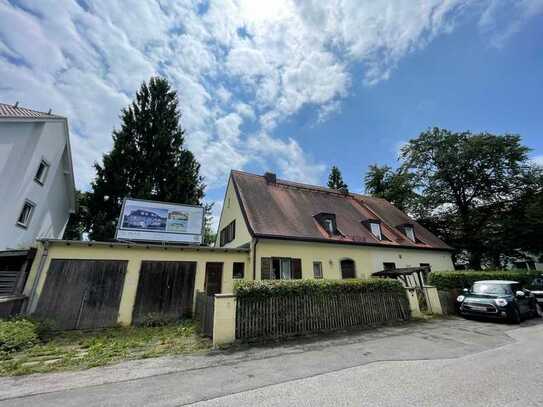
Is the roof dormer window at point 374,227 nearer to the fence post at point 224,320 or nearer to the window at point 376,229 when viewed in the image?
the window at point 376,229

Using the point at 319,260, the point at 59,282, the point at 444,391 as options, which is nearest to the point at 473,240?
the point at 319,260

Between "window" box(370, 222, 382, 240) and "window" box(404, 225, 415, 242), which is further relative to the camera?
"window" box(404, 225, 415, 242)

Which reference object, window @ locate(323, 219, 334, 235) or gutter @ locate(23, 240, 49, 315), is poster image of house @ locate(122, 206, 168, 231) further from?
window @ locate(323, 219, 334, 235)

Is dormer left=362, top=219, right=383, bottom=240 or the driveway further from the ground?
dormer left=362, top=219, right=383, bottom=240

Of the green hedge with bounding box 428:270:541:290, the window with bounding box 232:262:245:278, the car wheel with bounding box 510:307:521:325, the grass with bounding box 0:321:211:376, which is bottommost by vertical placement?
the grass with bounding box 0:321:211:376

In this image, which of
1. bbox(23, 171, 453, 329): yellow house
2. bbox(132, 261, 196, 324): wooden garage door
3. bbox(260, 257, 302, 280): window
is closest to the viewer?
bbox(23, 171, 453, 329): yellow house

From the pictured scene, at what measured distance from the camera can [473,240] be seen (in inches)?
924

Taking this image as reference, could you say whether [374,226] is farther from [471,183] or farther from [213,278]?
[471,183]

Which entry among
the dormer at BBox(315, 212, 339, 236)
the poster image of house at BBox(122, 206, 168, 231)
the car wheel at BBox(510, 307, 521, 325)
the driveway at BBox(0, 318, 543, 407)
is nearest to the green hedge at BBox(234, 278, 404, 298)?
the driveway at BBox(0, 318, 543, 407)

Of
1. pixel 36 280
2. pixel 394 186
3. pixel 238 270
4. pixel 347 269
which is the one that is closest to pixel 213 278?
pixel 238 270

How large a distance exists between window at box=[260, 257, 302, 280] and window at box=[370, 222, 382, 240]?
6.77 metres

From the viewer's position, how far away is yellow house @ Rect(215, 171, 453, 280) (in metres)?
12.8

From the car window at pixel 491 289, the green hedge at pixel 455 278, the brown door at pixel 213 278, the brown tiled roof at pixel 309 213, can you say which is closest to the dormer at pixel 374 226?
the brown tiled roof at pixel 309 213

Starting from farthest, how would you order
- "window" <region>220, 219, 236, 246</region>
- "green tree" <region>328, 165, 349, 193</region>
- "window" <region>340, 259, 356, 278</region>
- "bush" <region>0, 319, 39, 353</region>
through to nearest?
"green tree" <region>328, 165, 349, 193</region> < "window" <region>220, 219, 236, 246</region> < "window" <region>340, 259, 356, 278</region> < "bush" <region>0, 319, 39, 353</region>
